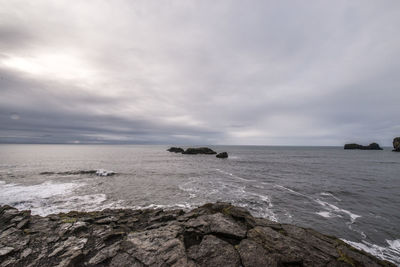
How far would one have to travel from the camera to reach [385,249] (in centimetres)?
1053

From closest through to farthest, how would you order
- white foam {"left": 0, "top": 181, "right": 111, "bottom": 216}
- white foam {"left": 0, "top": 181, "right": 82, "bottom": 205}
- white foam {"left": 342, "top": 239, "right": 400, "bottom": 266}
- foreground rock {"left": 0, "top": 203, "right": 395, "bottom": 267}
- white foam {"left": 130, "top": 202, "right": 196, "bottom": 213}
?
foreground rock {"left": 0, "top": 203, "right": 395, "bottom": 267}
white foam {"left": 342, "top": 239, "right": 400, "bottom": 266}
white foam {"left": 0, "top": 181, "right": 111, "bottom": 216}
white foam {"left": 130, "top": 202, "right": 196, "bottom": 213}
white foam {"left": 0, "top": 181, "right": 82, "bottom": 205}

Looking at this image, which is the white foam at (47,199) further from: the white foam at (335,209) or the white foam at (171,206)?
the white foam at (335,209)

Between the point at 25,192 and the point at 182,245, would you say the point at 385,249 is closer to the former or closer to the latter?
the point at 182,245

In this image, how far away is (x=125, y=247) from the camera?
24.1 ft

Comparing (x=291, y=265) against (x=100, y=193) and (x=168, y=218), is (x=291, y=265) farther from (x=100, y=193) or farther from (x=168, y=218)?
(x=100, y=193)

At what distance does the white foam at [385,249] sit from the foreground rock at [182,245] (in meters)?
3.46

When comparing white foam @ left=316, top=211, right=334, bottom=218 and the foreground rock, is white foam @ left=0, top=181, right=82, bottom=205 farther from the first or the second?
white foam @ left=316, top=211, right=334, bottom=218

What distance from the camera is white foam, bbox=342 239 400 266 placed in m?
9.70

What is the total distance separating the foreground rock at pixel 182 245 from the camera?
655 centimetres

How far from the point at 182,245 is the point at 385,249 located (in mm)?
13898

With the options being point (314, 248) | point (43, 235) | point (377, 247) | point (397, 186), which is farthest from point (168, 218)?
point (397, 186)

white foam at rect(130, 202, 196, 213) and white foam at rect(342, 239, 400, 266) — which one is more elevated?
white foam at rect(342, 239, 400, 266)

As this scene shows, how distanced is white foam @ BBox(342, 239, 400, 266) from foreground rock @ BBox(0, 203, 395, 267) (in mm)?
3463

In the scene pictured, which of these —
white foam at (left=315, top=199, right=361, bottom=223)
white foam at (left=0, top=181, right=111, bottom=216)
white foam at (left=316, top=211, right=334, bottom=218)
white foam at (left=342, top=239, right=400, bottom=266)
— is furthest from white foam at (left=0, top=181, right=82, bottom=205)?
white foam at (left=315, top=199, right=361, bottom=223)
